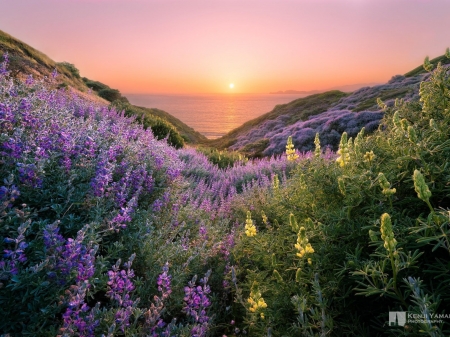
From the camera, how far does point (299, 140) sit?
1788cm

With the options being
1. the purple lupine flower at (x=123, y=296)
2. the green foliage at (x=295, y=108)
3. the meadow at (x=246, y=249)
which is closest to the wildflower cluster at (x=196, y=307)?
the meadow at (x=246, y=249)

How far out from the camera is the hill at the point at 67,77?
15.2 meters

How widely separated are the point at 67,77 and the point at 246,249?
2956cm

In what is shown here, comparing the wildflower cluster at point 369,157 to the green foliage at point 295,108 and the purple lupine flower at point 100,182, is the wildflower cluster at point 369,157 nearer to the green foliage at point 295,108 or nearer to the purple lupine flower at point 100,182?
Answer: the purple lupine flower at point 100,182

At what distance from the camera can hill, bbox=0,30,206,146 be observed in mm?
15211

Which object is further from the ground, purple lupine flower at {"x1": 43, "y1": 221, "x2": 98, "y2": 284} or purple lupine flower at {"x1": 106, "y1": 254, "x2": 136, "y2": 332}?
purple lupine flower at {"x1": 43, "y1": 221, "x2": 98, "y2": 284}

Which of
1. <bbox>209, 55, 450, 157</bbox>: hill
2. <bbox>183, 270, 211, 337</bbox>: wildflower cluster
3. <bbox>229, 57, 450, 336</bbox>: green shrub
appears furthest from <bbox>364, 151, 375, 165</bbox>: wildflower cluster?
<bbox>209, 55, 450, 157</bbox>: hill

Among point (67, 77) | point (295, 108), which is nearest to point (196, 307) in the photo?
point (67, 77)

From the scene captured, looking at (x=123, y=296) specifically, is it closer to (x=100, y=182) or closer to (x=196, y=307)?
(x=196, y=307)

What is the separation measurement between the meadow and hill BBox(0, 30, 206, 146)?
6.02 m

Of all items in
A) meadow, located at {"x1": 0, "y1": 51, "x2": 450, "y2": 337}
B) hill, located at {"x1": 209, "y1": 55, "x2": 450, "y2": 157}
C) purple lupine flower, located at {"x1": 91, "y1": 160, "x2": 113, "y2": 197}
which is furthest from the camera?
hill, located at {"x1": 209, "y1": 55, "x2": 450, "y2": 157}

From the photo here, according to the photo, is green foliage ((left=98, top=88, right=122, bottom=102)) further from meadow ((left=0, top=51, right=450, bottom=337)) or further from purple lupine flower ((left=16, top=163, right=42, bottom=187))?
purple lupine flower ((left=16, top=163, right=42, bottom=187))

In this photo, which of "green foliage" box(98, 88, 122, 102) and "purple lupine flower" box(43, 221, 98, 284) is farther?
"green foliage" box(98, 88, 122, 102)

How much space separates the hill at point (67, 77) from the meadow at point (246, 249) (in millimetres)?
6023
